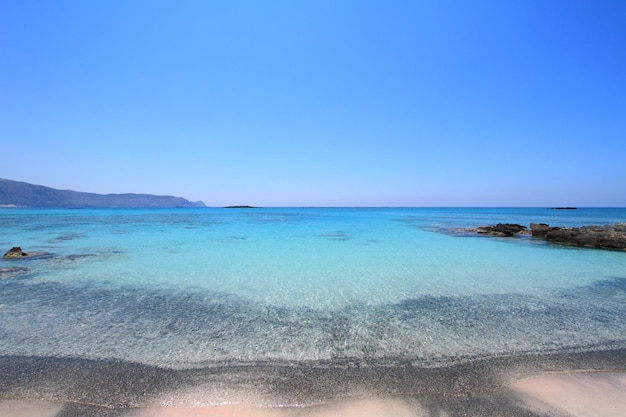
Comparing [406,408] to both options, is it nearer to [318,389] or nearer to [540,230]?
[318,389]

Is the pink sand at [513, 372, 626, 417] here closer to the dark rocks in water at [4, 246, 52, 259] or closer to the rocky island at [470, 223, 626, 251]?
the dark rocks in water at [4, 246, 52, 259]

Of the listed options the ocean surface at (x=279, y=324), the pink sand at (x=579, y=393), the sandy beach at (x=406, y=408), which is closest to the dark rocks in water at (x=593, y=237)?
the ocean surface at (x=279, y=324)

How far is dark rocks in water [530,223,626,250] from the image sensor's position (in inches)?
752

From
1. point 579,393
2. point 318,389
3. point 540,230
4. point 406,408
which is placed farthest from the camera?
point 540,230

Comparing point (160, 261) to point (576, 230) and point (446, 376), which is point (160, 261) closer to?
point (446, 376)

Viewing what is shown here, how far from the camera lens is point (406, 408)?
3.77 meters

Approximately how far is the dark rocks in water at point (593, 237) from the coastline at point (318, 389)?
65.9 ft

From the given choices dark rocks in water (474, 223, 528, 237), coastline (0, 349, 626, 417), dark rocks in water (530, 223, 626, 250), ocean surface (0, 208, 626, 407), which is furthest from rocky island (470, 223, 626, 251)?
coastline (0, 349, 626, 417)

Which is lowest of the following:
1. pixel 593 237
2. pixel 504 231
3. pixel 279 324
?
pixel 279 324

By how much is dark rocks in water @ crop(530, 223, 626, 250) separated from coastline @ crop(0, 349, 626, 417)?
20073 millimetres

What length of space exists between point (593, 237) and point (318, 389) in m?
25.2

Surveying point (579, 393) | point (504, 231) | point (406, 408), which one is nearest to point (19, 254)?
point (406, 408)

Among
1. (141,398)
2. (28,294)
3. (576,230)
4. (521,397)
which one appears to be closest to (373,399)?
(521,397)

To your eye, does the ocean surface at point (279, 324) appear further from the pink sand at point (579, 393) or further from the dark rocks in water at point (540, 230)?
the dark rocks in water at point (540, 230)
